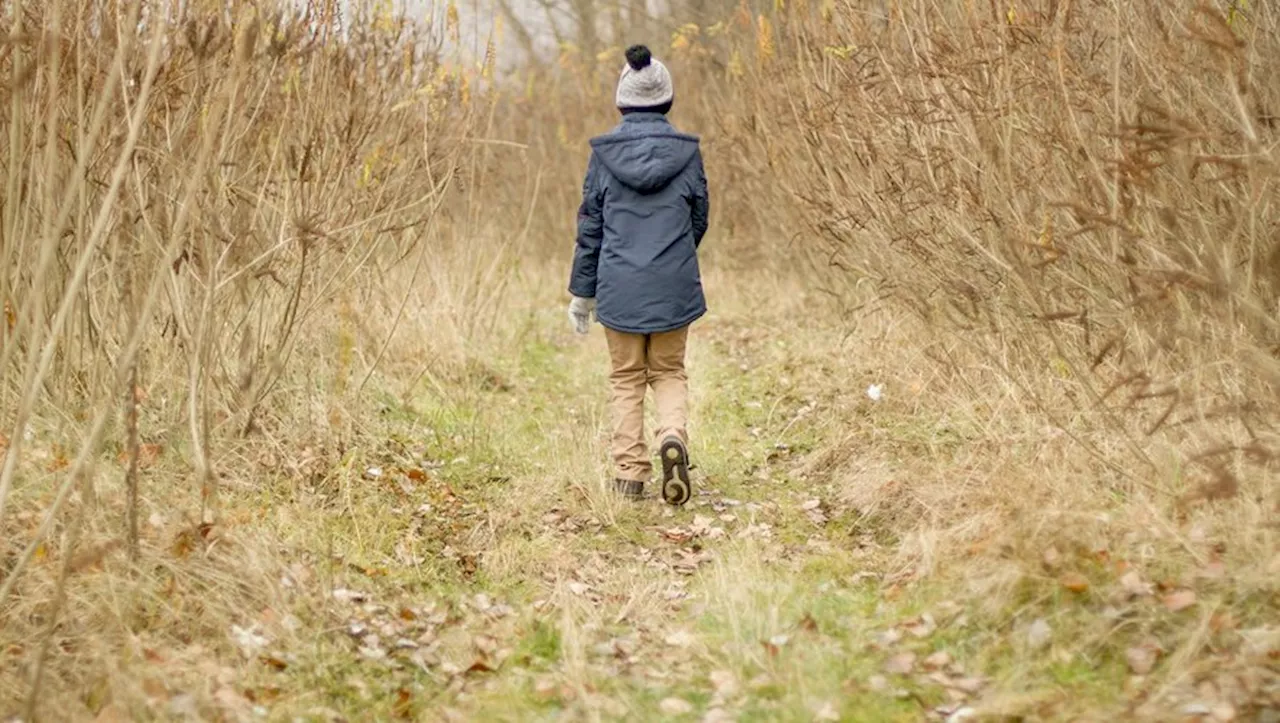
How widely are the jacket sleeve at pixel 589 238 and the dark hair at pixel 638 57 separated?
18.6 inches

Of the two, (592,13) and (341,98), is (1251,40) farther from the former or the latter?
(592,13)

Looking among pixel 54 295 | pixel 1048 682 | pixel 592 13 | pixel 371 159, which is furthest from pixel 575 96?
pixel 1048 682

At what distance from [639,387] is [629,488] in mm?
469

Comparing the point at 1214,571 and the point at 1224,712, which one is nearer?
the point at 1224,712

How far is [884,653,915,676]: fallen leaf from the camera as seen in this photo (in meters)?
3.75

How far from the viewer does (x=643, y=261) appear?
5.88 m

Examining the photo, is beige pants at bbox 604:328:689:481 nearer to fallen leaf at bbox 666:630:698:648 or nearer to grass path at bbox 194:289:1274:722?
grass path at bbox 194:289:1274:722

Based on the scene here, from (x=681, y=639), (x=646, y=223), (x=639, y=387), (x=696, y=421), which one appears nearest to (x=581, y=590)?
(x=681, y=639)

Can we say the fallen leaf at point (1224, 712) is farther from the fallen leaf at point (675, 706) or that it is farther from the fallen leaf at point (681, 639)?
the fallen leaf at point (681, 639)

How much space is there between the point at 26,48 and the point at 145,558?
1881mm

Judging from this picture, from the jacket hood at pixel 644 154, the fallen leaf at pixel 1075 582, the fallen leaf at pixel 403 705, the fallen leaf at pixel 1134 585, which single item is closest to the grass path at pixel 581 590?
the fallen leaf at pixel 403 705

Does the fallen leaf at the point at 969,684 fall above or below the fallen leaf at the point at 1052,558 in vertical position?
below

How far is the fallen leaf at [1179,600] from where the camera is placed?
3.58 meters

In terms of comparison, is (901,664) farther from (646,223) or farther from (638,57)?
(638,57)
